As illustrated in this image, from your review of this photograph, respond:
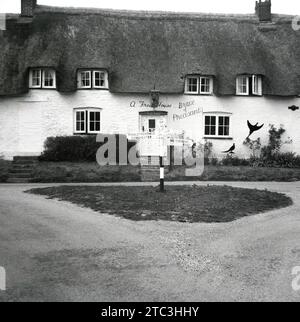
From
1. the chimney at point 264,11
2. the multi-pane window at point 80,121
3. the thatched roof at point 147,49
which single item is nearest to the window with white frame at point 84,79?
the thatched roof at point 147,49

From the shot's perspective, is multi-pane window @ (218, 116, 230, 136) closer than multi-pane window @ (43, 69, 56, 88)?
No

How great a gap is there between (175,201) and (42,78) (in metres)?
17.0

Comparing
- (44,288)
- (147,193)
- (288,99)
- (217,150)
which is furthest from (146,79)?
(44,288)

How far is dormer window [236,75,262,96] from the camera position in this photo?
2950cm

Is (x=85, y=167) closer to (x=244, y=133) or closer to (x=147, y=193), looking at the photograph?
(x=147, y=193)

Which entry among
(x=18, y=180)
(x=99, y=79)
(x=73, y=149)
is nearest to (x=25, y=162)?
(x=73, y=149)

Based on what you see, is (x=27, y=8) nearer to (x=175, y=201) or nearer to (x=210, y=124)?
(x=210, y=124)

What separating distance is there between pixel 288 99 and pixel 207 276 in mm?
24437

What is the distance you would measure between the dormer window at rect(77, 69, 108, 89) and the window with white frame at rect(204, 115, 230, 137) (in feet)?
22.1

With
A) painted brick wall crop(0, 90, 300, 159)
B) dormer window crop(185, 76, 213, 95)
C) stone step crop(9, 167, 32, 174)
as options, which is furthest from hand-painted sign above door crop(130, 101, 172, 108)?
stone step crop(9, 167, 32, 174)

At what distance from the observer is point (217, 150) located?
29.4 meters

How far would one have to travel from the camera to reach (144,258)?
336 inches

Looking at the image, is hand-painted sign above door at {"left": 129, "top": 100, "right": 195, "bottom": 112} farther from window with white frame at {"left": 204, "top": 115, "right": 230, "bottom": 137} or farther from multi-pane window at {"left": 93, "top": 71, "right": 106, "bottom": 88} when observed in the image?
multi-pane window at {"left": 93, "top": 71, "right": 106, "bottom": 88}

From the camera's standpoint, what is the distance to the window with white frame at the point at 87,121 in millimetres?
28828
